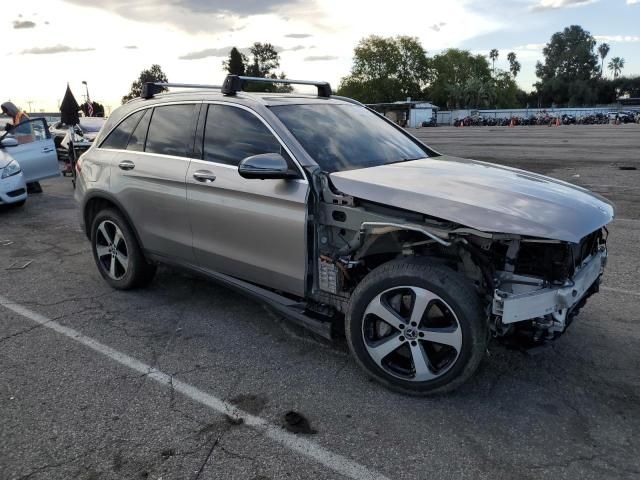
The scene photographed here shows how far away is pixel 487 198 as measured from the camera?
306cm

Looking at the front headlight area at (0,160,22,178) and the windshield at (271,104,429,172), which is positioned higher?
the windshield at (271,104,429,172)

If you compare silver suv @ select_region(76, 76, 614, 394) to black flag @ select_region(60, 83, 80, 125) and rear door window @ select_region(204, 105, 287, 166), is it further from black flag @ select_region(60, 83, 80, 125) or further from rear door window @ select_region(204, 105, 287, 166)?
black flag @ select_region(60, 83, 80, 125)

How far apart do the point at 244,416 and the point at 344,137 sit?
211 cm

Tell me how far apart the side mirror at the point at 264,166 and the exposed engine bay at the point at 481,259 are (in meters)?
0.32

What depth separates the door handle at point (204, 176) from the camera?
4.00m

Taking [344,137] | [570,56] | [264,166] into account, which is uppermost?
[570,56]

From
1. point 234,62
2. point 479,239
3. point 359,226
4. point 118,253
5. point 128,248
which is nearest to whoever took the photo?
point 479,239

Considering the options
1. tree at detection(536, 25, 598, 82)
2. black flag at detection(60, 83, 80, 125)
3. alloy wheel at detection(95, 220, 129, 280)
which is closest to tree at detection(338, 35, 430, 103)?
tree at detection(536, 25, 598, 82)

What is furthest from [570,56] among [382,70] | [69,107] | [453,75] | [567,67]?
[69,107]

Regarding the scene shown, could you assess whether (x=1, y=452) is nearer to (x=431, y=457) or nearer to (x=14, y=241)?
(x=431, y=457)

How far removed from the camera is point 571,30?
14700cm

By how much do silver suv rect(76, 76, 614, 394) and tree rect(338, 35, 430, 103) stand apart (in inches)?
4171

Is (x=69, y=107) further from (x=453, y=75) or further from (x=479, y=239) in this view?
(x=453, y=75)

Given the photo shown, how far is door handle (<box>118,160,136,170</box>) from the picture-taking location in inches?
183
